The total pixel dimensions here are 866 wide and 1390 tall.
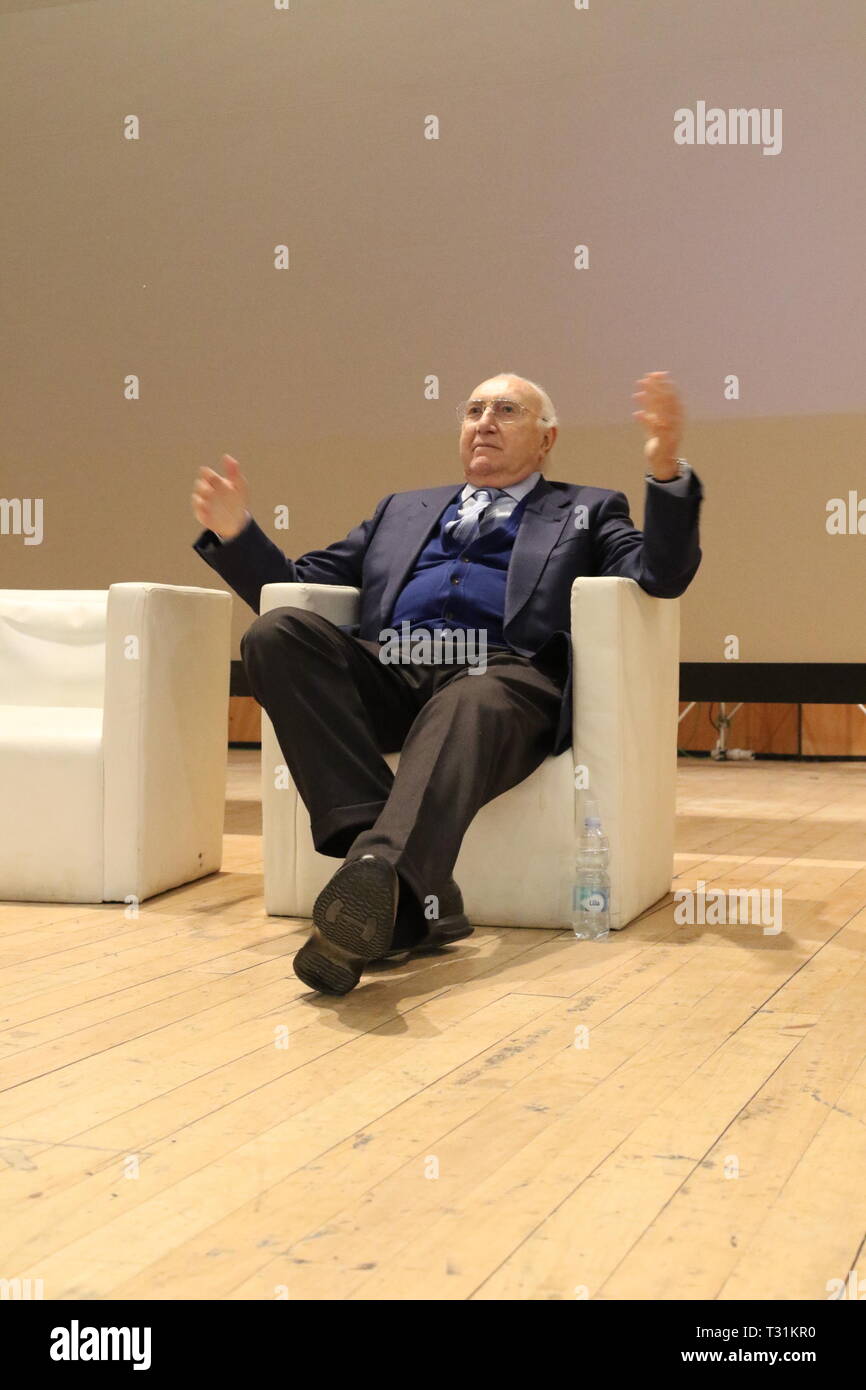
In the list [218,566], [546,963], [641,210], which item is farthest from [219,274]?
[546,963]

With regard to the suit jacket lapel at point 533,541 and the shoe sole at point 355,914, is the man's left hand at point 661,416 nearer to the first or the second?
the suit jacket lapel at point 533,541

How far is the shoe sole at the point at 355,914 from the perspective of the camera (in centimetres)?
183

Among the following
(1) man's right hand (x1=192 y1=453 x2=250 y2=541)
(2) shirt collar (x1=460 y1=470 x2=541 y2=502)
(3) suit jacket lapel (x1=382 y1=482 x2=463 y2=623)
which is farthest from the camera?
(2) shirt collar (x1=460 y1=470 x2=541 y2=502)

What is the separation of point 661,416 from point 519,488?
554mm

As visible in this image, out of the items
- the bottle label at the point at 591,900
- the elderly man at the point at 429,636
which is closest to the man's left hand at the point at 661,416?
the elderly man at the point at 429,636

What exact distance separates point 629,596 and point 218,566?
77cm

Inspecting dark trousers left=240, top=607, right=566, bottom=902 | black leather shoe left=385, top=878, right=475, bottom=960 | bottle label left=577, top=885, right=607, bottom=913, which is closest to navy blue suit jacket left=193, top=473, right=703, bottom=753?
dark trousers left=240, top=607, right=566, bottom=902

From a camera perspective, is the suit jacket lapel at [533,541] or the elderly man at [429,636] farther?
the suit jacket lapel at [533,541]

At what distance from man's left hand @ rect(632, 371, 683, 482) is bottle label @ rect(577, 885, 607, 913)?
0.72 meters

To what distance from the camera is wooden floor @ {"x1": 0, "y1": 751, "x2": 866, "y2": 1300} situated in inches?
43.3

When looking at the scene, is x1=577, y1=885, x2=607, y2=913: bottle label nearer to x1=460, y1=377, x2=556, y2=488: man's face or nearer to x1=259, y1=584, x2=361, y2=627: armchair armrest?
x1=259, y1=584, x2=361, y2=627: armchair armrest

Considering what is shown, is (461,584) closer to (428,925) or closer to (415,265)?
(428,925)

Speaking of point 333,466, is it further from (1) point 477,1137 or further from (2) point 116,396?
(1) point 477,1137

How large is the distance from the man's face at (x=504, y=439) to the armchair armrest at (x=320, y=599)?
1.12 ft
